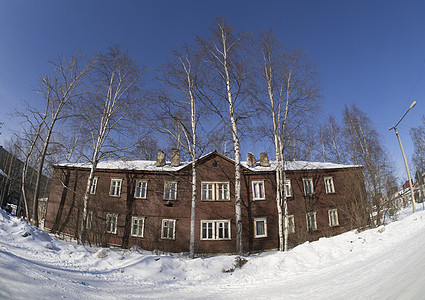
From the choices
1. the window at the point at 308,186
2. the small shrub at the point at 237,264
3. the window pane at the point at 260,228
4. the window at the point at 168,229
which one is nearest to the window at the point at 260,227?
the window pane at the point at 260,228

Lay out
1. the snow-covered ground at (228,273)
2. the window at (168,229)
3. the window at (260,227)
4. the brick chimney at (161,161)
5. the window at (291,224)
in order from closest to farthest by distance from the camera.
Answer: the snow-covered ground at (228,273) < the window at (168,229) < the window at (260,227) < the window at (291,224) < the brick chimney at (161,161)

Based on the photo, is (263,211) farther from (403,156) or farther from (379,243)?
(379,243)

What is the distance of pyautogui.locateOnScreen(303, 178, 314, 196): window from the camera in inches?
812

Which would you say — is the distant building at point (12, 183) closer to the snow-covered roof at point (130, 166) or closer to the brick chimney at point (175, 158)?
the snow-covered roof at point (130, 166)

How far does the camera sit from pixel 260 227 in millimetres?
18906

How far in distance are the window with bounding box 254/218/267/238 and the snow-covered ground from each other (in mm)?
10241

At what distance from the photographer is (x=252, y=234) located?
18609 millimetres

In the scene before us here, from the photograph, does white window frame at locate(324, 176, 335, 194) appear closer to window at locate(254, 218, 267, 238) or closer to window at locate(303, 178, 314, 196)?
window at locate(303, 178, 314, 196)

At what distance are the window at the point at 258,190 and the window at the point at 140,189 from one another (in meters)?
10.3

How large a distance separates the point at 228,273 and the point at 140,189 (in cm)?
1371

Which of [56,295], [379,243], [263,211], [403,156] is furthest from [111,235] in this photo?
[403,156]

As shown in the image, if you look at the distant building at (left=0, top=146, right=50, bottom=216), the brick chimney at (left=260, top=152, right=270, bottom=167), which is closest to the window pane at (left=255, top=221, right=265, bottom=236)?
the brick chimney at (left=260, top=152, right=270, bottom=167)

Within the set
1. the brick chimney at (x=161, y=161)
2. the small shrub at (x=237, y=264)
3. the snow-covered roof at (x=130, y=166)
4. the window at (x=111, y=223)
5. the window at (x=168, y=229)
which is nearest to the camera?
the small shrub at (x=237, y=264)

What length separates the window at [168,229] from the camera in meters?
18.2
